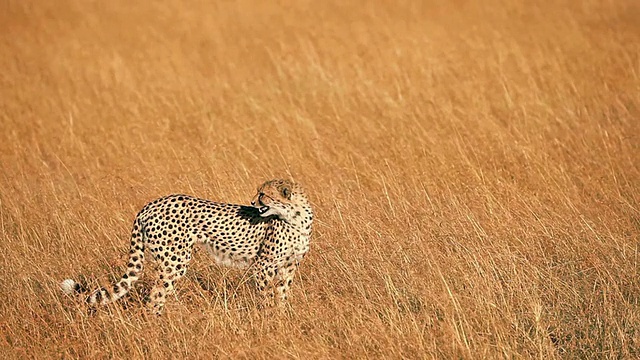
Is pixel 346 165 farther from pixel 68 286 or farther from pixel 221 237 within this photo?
pixel 68 286

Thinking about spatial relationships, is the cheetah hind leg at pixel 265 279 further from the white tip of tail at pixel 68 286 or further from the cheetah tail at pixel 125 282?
the white tip of tail at pixel 68 286

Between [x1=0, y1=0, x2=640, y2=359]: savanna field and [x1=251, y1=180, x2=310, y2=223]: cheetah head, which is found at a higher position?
[x1=251, y1=180, x2=310, y2=223]: cheetah head

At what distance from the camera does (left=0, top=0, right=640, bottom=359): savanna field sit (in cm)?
395

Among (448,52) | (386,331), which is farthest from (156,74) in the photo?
(386,331)

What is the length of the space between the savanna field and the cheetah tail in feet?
0.26

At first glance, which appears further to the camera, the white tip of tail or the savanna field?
the white tip of tail

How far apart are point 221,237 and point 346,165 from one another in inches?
89.0

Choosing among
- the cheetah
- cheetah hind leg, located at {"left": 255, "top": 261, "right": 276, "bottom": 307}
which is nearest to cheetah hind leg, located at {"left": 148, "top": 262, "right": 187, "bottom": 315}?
the cheetah

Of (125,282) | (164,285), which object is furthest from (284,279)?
(125,282)

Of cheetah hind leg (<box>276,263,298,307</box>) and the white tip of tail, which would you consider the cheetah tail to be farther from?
cheetah hind leg (<box>276,263,298,307</box>)

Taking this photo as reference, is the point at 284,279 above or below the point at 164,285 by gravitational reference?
below

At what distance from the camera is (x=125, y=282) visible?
14.0ft

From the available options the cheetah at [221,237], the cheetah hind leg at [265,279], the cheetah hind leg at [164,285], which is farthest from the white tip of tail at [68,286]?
the cheetah hind leg at [265,279]

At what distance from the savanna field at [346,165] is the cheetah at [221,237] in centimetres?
11
